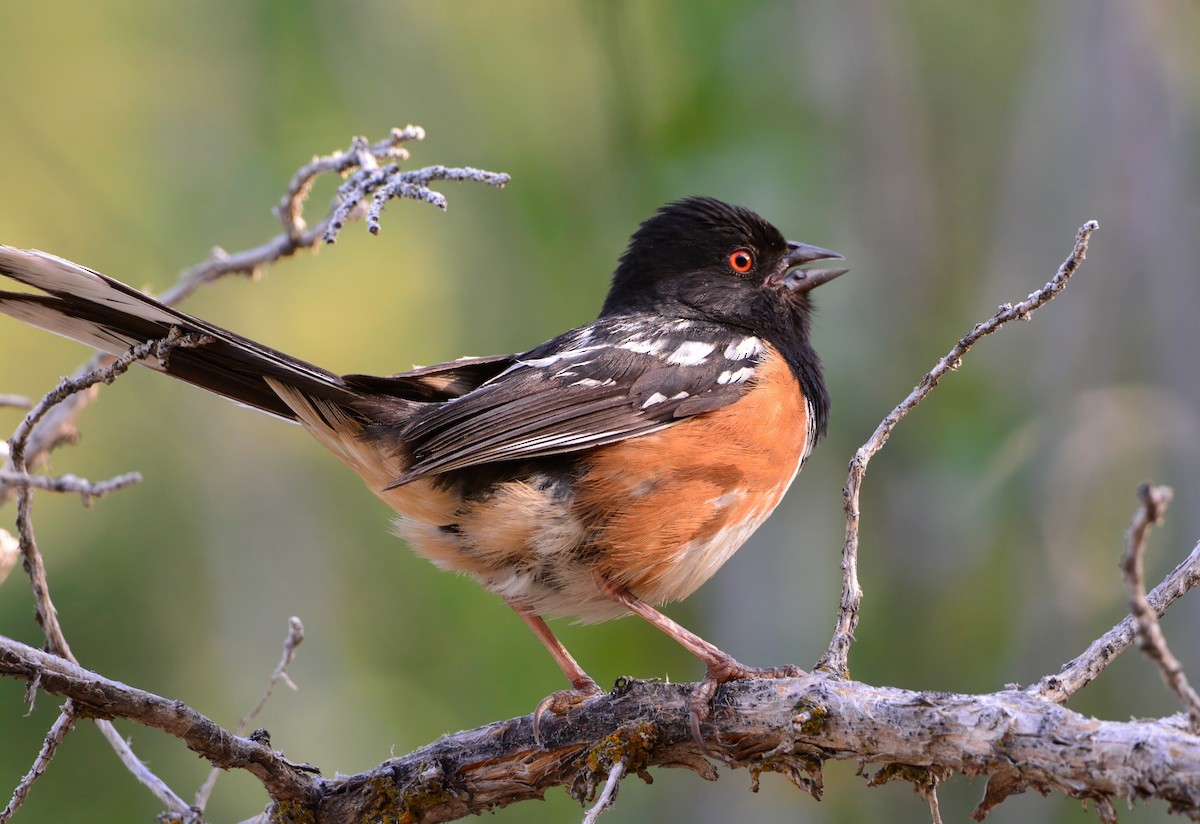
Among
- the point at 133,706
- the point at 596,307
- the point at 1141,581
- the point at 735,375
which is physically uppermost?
the point at 596,307

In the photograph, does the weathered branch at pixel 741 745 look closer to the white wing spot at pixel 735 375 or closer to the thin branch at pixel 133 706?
the thin branch at pixel 133 706

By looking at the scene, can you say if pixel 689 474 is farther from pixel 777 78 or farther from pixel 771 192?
pixel 777 78

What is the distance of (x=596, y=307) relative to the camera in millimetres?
7449

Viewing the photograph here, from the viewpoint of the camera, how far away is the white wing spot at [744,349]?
3.34 meters

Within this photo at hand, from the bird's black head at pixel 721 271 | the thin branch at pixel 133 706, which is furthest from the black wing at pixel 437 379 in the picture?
the thin branch at pixel 133 706

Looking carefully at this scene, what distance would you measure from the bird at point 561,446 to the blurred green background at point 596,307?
8.20ft

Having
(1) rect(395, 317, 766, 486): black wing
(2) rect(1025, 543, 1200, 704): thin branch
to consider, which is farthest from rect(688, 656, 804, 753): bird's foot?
(1) rect(395, 317, 766, 486): black wing

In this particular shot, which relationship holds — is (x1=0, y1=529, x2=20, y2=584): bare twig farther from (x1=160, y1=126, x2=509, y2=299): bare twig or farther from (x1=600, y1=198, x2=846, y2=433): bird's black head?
(x1=600, y1=198, x2=846, y2=433): bird's black head

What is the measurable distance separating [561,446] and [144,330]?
3.44 feet

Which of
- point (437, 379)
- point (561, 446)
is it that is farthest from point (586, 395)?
point (437, 379)

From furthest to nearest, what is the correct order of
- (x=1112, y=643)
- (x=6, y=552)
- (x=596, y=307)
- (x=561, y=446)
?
(x=596, y=307) → (x=561, y=446) → (x=6, y=552) → (x=1112, y=643)

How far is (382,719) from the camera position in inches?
263

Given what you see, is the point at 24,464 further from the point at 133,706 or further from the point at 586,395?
the point at 586,395

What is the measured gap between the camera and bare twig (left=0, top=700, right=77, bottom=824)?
6.59ft
